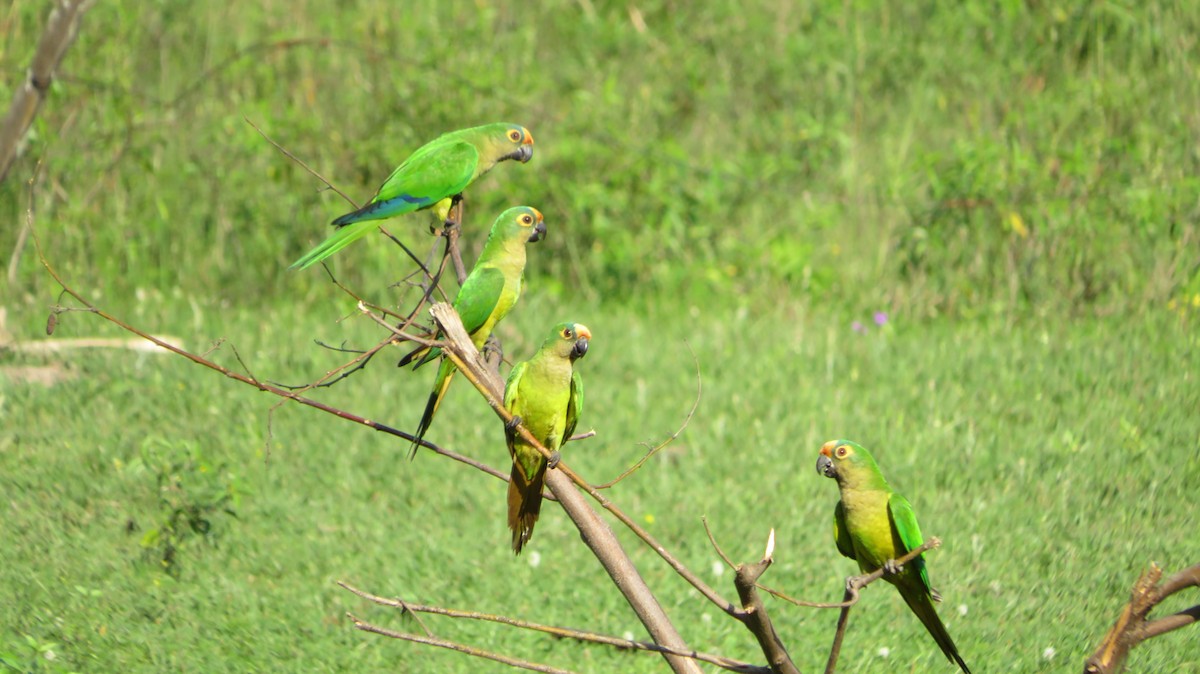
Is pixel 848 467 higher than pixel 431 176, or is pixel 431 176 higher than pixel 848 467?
pixel 431 176

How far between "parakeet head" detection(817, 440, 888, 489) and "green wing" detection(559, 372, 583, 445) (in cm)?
52

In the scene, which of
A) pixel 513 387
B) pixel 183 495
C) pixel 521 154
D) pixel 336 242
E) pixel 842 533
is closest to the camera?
pixel 336 242

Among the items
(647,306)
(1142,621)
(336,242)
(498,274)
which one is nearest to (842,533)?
(1142,621)

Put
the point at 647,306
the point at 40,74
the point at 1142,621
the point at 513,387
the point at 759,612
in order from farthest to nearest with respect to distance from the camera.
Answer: the point at 647,306 < the point at 40,74 < the point at 513,387 < the point at 759,612 < the point at 1142,621

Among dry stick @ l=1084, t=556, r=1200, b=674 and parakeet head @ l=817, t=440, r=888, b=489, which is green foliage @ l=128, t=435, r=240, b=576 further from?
dry stick @ l=1084, t=556, r=1200, b=674

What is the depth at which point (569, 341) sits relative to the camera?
8.11ft

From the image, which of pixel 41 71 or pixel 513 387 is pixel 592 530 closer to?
pixel 513 387

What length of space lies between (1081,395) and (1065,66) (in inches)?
97.8

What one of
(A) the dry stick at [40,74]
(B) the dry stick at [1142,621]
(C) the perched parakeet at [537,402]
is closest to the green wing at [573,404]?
(C) the perched parakeet at [537,402]

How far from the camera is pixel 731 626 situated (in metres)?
3.93

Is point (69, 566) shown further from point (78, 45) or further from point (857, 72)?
point (857, 72)

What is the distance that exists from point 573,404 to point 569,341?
0.59 feet

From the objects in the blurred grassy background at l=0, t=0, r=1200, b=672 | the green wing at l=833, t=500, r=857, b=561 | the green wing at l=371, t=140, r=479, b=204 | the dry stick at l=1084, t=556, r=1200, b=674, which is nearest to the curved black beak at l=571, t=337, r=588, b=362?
the green wing at l=371, t=140, r=479, b=204

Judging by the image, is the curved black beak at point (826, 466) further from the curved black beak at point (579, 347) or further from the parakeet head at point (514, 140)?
the parakeet head at point (514, 140)
